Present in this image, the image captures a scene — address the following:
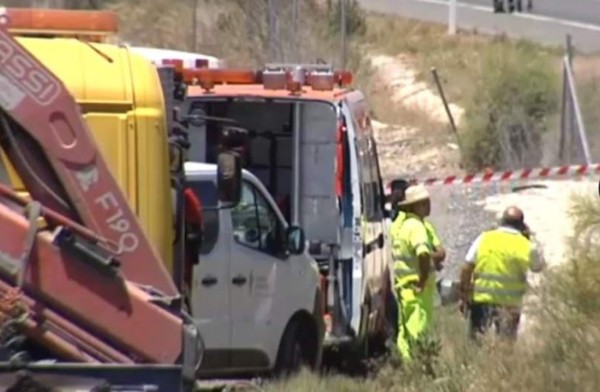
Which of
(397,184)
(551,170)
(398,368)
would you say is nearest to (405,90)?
(551,170)

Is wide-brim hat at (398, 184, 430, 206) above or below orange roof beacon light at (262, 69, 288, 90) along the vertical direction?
below

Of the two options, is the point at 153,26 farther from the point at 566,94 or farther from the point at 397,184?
the point at 397,184

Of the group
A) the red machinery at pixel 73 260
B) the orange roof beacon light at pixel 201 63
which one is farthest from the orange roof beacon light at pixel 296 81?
the red machinery at pixel 73 260

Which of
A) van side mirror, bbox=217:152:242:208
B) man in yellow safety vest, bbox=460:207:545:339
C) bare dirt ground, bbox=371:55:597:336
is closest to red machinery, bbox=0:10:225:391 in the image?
van side mirror, bbox=217:152:242:208

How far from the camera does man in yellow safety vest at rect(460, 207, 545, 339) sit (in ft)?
41.2

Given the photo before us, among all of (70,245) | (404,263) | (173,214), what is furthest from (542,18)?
(70,245)

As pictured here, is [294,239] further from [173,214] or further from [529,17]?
[529,17]

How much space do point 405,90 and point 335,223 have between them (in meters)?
23.8

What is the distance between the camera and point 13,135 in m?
A: 7.41

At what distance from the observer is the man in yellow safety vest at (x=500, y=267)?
12.6m

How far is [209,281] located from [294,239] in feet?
3.32

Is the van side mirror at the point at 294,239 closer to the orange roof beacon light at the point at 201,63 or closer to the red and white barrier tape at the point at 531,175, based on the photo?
the orange roof beacon light at the point at 201,63

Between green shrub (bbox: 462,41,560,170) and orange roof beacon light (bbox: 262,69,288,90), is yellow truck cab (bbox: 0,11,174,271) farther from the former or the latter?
green shrub (bbox: 462,41,560,170)

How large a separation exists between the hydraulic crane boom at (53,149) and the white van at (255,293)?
Result: 3.79 m
